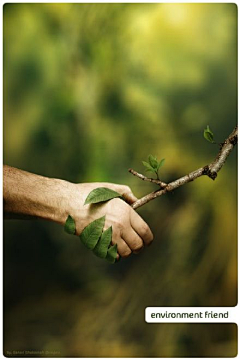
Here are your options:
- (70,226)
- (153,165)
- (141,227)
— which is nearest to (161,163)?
(153,165)

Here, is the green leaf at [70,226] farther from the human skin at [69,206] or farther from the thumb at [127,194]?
the thumb at [127,194]

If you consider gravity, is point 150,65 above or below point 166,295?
above

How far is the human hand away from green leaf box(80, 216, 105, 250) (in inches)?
0.5

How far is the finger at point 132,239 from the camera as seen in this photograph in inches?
56.1

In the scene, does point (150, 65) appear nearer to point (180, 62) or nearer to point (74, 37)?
point (180, 62)

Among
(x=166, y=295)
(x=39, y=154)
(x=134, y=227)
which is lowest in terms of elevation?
(x=166, y=295)

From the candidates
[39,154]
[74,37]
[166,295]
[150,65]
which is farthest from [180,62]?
[166,295]

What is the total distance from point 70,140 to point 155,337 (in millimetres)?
598

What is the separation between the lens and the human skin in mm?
1426

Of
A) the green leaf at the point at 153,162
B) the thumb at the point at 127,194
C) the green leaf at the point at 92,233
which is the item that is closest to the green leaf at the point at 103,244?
the green leaf at the point at 92,233

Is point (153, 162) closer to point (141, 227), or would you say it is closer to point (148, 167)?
point (148, 167)

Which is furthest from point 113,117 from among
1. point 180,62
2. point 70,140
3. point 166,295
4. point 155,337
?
point 155,337

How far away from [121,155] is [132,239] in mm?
237

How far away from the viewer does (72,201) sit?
1441 mm
